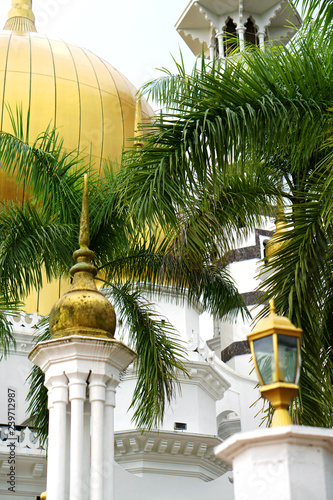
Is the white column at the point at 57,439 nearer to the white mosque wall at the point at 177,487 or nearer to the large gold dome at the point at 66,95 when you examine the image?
the white mosque wall at the point at 177,487

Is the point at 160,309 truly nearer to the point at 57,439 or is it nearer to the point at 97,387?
the point at 97,387

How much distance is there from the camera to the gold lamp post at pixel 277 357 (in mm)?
5832

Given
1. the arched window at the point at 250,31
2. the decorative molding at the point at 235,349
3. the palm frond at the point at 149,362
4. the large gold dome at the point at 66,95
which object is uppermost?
the arched window at the point at 250,31

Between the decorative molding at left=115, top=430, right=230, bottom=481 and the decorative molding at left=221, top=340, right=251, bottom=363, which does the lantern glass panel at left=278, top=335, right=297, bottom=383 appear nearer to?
the decorative molding at left=115, top=430, right=230, bottom=481

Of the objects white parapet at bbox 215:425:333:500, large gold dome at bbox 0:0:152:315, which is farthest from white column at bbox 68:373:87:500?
large gold dome at bbox 0:0:152:315

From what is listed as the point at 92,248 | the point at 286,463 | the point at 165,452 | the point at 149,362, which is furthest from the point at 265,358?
the point at 165,452

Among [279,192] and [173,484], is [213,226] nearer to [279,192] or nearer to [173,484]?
[279,192]

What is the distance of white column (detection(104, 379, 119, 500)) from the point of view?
9384 mm

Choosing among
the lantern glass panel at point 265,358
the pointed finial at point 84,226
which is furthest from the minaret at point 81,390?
the lantern glass panel at point 265,358

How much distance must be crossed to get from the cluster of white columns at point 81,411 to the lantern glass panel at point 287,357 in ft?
13.0

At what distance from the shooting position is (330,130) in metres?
8.77

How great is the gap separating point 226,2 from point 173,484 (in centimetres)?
2071

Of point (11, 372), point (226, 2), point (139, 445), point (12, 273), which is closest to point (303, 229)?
point (12, 273)

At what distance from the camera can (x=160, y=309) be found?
20062 mm
